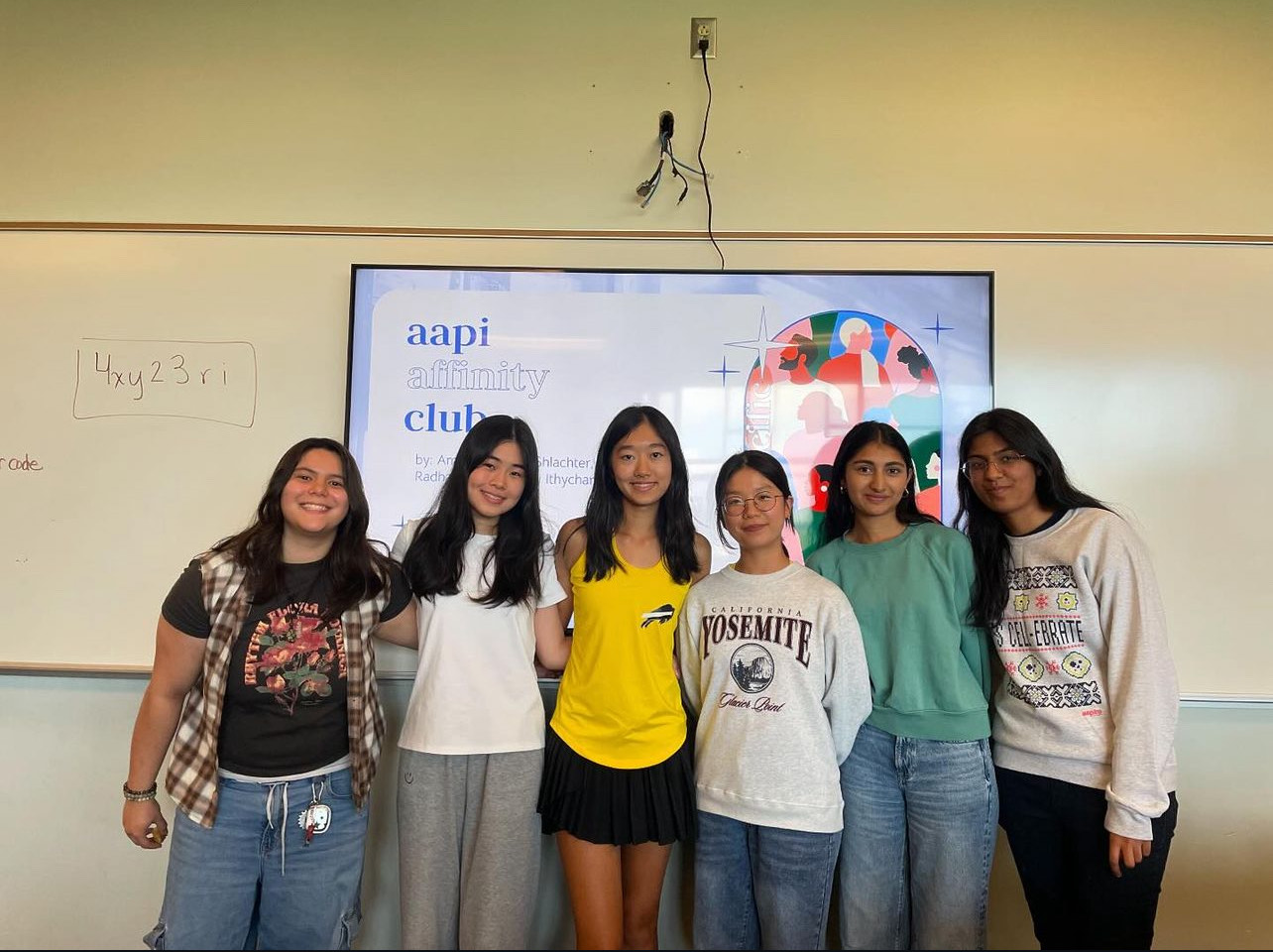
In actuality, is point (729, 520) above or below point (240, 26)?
below

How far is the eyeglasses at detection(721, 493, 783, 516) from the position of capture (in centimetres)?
146

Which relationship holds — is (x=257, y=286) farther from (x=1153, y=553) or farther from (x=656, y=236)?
(x=1153, y=553)

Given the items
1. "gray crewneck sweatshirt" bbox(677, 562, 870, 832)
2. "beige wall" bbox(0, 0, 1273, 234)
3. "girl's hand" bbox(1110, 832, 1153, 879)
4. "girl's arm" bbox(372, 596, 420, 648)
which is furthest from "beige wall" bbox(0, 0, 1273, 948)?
"girl's hand" bbox(1110, 832, 1153, 879)

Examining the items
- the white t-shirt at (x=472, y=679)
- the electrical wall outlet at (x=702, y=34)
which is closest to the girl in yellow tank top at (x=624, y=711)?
the white t-shirt at (x=472, y=679)

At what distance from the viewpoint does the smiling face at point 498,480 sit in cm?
147

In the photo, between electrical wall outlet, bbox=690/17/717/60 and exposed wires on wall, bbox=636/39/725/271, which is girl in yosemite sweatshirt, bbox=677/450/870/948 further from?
electrical wall outlet, bbox=690/17/717/60

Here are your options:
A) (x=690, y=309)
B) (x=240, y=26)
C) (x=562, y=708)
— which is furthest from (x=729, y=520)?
(x=240, y=26)

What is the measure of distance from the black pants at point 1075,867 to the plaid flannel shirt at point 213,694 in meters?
1.41

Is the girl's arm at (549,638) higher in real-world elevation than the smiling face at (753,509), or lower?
lower

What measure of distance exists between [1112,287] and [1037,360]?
11.9 inches

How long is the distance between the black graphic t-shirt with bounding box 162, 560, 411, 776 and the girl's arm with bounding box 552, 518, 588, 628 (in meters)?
0.48

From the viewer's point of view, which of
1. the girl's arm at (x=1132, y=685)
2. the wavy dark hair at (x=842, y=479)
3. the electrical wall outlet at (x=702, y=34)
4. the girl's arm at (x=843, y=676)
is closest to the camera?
the girl's arm at (x=1132, y=685)

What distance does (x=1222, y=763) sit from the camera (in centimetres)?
182

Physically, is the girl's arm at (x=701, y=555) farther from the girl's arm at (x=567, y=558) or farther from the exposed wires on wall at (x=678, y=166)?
the exposed wires on wall at (x=678, y=166)
